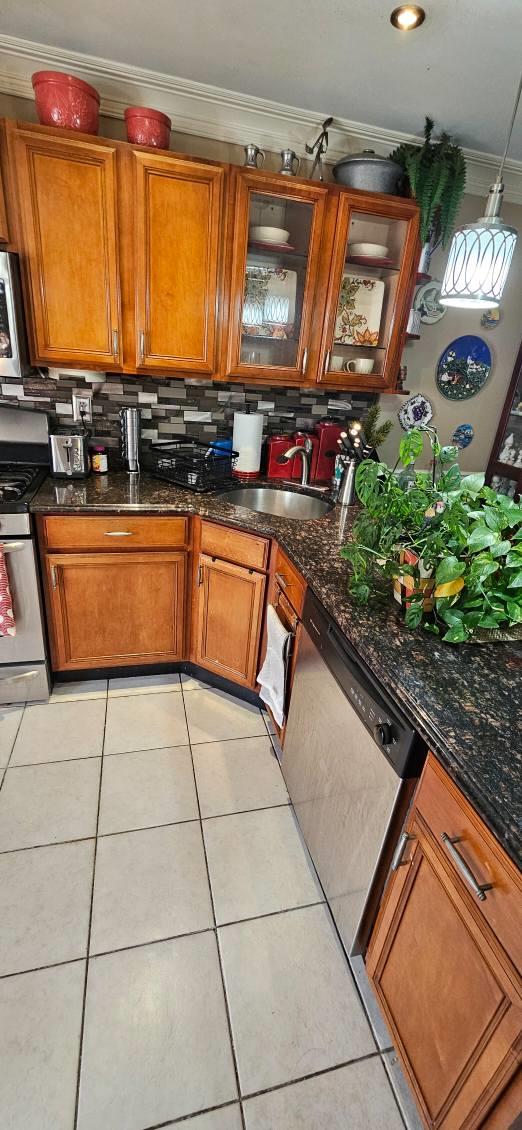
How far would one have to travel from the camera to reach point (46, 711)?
7.07 feet

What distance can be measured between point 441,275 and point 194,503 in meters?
1.81

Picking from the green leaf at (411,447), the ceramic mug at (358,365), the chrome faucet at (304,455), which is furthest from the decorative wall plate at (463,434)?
the green leaf at (411,447)

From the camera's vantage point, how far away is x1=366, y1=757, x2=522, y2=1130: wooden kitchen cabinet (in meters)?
0.74

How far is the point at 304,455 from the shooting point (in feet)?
7.68

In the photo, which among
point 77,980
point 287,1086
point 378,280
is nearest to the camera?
point 287,1086

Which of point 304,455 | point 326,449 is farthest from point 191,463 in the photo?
point 326,449

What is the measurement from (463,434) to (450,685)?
2251 mm

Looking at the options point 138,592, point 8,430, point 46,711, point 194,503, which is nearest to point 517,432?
point 194,503

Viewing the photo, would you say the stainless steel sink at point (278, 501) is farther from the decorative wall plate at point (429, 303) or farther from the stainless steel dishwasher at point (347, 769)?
the decorative wall plate at point (429, 303)

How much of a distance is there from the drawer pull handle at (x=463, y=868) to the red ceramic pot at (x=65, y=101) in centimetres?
249

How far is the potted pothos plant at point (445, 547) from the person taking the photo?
44.0 inches

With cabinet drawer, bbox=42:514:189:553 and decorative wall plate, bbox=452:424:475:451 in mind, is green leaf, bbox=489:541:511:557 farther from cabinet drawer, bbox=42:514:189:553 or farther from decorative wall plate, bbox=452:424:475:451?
decorative wall plate, bbox=452:424:475:451

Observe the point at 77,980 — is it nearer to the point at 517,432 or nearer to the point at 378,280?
the point at 378,280

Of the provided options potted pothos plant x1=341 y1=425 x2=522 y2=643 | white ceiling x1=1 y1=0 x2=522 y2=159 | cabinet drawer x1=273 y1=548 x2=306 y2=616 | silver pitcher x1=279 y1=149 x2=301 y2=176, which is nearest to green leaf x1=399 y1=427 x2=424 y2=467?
potted pothos plant x1=341 y1=425 x2=522 y2=643
